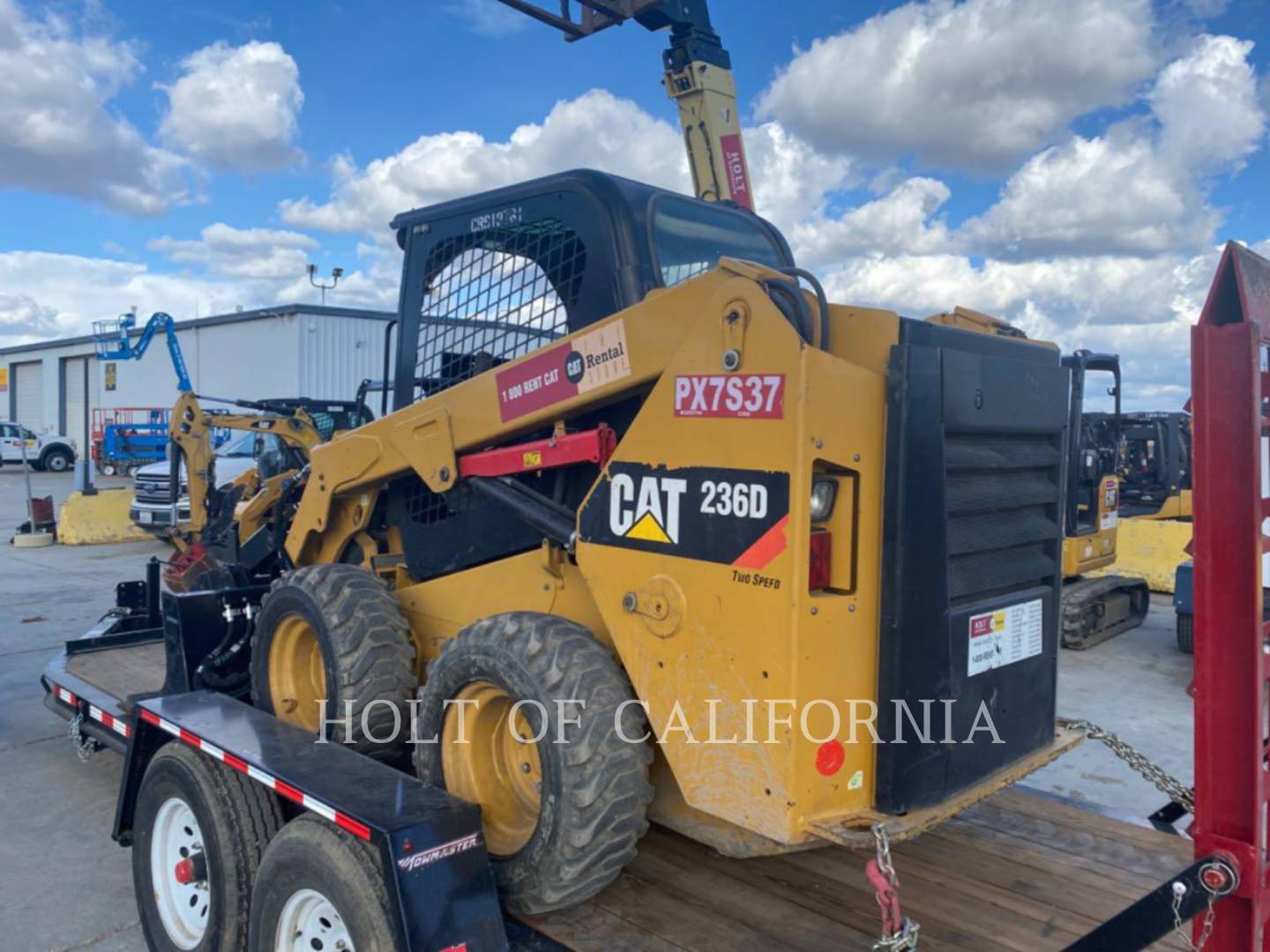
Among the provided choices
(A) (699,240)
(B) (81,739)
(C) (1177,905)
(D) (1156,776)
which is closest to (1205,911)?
(C) (1177,905)

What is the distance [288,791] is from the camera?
3057 mm

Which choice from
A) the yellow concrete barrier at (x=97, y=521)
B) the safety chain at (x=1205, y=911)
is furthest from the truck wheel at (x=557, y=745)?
the yellow concrete barrier at (x=97, y=521)

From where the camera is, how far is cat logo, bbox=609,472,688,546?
287 cm

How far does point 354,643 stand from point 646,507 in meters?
1.50

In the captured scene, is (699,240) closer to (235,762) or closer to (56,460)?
(235,762)

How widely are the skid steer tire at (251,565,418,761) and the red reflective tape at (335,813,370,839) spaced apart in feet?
3.14

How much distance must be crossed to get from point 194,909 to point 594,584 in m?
A: 1.95

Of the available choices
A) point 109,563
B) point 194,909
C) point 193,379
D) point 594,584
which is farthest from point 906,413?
point 193,379

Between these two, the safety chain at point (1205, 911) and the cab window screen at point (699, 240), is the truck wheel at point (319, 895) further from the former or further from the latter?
the cab window screen at point (699, 240)

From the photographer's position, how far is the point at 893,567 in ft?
8.77

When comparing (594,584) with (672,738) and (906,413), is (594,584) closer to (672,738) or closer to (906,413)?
(672,738)

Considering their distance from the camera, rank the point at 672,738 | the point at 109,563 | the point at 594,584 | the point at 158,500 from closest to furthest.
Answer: the point at 672,738, the point at 594,584, the point at 109,563, the point at 158,500

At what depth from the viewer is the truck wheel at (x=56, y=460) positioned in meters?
34.7

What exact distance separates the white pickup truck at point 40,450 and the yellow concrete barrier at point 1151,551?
111 feet
